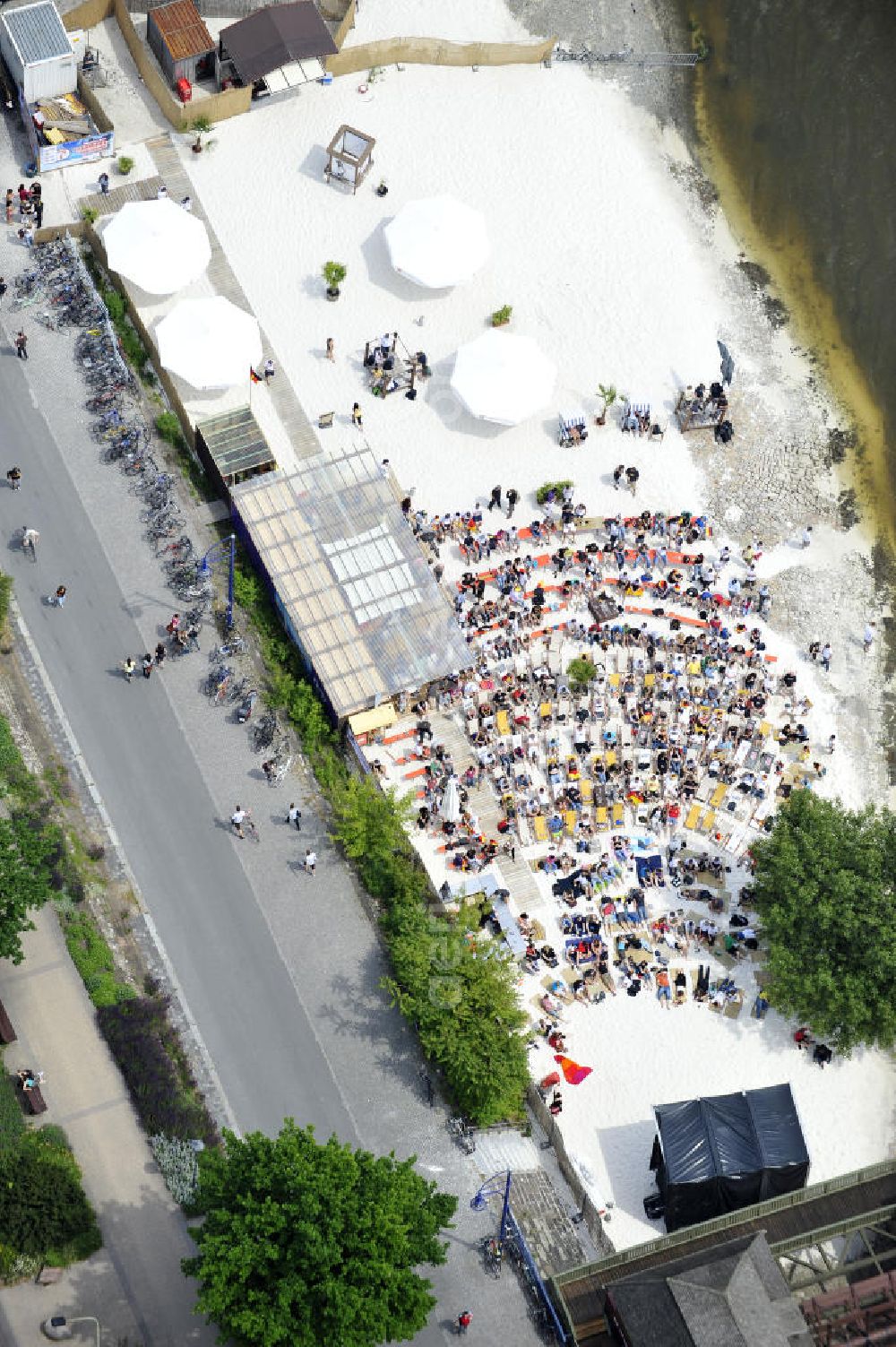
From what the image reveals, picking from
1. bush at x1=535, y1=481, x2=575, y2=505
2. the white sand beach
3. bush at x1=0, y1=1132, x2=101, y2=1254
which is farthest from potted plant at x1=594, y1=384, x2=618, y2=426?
bush at x1=0, y1=1132, x2=101, y2=1254

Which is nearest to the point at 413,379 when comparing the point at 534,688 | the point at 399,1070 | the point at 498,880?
the point at 534,688

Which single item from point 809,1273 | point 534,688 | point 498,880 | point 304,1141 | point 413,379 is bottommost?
point 809,1273

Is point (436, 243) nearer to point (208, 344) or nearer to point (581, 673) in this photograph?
point (208, 344)

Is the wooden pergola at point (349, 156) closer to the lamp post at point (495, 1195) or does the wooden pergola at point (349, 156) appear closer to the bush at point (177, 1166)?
the bush at point (177, 1166)

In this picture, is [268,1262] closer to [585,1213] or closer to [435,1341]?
Result: [435,1341]

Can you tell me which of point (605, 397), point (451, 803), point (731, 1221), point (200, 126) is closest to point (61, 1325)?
point (731, 1221)

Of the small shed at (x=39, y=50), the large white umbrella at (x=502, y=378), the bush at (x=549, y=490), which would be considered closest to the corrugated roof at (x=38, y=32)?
the small shed at (x=39, y=50)
